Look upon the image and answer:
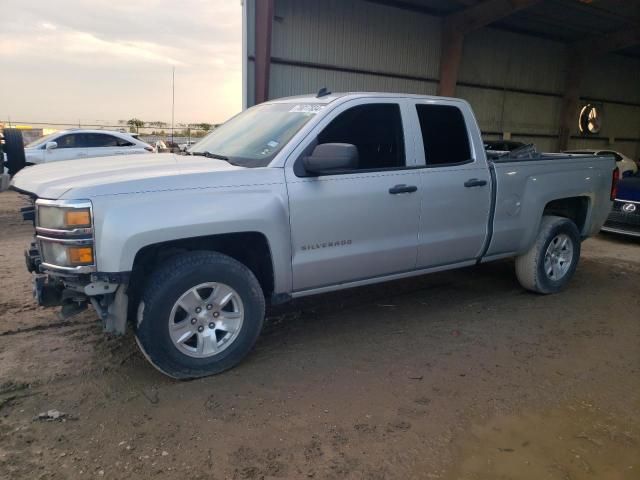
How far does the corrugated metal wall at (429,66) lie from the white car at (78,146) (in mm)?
3982

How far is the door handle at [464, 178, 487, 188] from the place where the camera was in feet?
15.2

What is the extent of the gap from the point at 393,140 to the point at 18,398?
335 cm

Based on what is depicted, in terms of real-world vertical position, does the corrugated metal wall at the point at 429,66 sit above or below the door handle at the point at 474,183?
above

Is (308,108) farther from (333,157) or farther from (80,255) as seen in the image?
(80,255)

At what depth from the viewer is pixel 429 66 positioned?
1627 centimetres

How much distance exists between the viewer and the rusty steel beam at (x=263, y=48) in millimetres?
11570

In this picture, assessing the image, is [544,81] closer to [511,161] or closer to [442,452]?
[511,161]

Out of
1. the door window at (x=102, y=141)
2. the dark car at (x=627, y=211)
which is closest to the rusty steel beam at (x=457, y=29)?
the dark car at (x=627, y=211)

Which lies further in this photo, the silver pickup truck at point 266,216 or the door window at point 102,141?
the door window at point 102,141

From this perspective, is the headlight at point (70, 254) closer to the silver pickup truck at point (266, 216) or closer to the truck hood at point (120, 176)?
the silver pickup truck at point (266, 216)

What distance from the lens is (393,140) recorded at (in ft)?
14.5

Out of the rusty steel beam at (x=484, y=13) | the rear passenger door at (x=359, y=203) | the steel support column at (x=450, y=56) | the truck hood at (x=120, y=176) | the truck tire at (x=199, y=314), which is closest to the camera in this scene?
the truck hood at (x=120, y=176)

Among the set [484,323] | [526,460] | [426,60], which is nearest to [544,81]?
[426,60]

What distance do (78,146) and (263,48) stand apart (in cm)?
541
